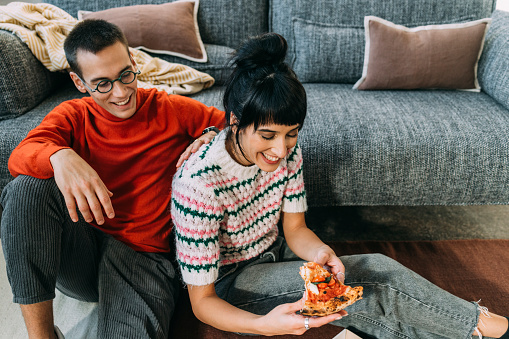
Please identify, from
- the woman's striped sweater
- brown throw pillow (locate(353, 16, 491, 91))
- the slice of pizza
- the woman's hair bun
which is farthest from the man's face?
brown throw pillow (locate(353, 16, 491, 91))

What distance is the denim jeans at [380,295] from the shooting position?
1.03 metres

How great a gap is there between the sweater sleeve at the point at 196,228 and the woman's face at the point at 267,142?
14 centimetres

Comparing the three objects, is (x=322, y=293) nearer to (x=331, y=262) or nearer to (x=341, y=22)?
(x=331, y=262)

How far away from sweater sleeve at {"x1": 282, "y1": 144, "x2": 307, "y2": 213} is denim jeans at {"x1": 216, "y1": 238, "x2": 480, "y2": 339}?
16 centimetres

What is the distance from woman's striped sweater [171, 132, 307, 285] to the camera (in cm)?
94

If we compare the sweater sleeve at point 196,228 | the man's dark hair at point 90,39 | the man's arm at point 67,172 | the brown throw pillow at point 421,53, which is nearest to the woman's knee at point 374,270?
the sweater sleeve at point 196,228

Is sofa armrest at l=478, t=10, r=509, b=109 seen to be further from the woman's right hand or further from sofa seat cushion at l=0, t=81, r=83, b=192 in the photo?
sofa seat cushion at l=0, t=81, r=83, b=192

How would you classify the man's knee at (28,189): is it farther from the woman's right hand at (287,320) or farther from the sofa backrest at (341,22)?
the sofa backrest at (341,22)

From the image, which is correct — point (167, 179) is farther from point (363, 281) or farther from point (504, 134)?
point (504, 134)

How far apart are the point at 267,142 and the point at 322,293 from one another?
A: 0.35 meters

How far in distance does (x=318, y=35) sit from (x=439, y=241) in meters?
1.04

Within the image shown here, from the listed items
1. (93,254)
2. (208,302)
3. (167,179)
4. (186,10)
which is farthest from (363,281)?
(186,10)

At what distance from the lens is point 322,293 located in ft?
2.87

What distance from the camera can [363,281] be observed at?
105cm
